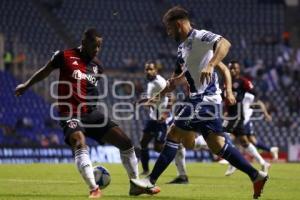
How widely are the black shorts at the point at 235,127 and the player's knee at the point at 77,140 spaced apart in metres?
9.42

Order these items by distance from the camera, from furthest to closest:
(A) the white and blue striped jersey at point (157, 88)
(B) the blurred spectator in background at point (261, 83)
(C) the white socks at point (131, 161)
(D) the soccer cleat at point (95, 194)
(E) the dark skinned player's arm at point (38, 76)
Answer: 1. (B) the blurred spectator in background at point (261, 83)
2. (A) the white and blue striped jersey at point (157, 88)
3. (C) the white socks at point (131, 161)
4. (E) the dark skinned player's arm at point (38, 76)
5. (D) the soccer cleat at point (95, 194)

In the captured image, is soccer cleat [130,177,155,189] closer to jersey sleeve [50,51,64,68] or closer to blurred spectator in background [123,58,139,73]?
jersey sleeve [50,51,64,68]

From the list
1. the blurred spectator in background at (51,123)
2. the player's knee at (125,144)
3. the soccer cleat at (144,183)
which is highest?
the player's knee at (125,144)

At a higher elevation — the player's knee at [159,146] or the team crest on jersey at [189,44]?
the team crest on jersey at [189,44]

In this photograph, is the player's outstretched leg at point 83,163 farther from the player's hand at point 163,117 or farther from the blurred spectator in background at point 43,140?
the blurred spectator in background at point 43,140

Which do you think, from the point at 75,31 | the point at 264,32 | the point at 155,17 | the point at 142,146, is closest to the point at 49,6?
the point at 75,31

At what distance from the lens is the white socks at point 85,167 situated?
1102 cm

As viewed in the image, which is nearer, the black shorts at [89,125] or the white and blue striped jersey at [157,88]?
the black shorts at [89,125]

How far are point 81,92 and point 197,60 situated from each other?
171 centimetres

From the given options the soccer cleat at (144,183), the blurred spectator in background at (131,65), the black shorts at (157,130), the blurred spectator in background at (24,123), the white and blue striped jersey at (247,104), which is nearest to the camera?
the soccer cleat at (144,183)

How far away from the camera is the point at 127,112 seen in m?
30.8

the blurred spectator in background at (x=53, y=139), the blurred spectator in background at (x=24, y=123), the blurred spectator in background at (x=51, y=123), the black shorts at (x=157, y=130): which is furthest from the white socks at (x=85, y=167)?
the blurred spectator in background at (x=51, y=123)

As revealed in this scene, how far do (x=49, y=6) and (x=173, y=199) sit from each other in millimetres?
25532

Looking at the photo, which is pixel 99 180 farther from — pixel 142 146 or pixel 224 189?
pixel 142 146
